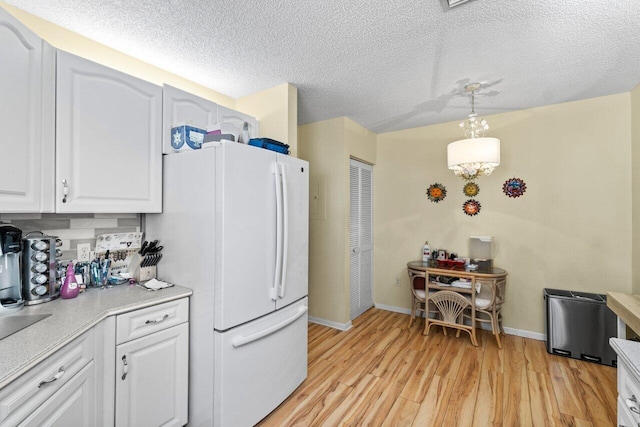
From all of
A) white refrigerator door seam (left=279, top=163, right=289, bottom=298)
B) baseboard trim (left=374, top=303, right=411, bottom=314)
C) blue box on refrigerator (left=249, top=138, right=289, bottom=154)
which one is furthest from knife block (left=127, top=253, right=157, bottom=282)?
baseboard trim (left=374, top=303, right=411, bottom=314)

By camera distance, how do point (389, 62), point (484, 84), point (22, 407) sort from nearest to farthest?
point (22, 407)
point (389, 62)
point (484, 84)

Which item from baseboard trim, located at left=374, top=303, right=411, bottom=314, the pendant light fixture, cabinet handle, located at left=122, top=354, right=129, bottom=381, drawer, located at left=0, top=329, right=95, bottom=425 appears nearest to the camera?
drawer, located at left=0, top=329, right=95, bottom=425

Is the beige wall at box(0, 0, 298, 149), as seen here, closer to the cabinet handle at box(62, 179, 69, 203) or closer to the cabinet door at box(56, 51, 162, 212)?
the cabinet door at box(56, 51, 162, 212)

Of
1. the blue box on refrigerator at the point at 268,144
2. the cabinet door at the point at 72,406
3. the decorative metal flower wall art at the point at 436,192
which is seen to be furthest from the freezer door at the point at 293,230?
the decorative metal flower wall art at the point at 436,192

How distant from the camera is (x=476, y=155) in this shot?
8.26 feet

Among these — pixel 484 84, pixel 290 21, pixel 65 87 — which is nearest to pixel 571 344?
pixel 484 84

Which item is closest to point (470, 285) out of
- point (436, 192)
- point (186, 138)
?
point (436, 192)

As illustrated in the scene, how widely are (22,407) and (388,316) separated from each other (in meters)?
3.54

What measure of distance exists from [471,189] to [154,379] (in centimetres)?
354

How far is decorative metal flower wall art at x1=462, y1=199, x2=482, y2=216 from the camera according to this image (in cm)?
345

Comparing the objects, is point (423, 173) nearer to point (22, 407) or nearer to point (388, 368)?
point (388, 368)

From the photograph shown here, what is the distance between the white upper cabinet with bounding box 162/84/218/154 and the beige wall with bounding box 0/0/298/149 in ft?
1.17

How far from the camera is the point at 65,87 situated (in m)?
1.53

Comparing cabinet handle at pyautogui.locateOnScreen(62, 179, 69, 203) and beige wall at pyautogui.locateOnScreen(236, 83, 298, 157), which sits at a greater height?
beige wall at pyautogui.locateOnScreen(236, 83, 298, 157)
